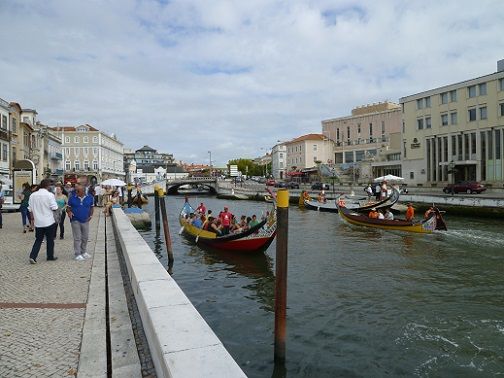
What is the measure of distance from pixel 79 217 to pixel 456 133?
50.5 metres

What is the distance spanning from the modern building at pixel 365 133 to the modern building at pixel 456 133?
13285 millimetres

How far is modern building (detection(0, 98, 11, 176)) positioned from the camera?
1490 inches

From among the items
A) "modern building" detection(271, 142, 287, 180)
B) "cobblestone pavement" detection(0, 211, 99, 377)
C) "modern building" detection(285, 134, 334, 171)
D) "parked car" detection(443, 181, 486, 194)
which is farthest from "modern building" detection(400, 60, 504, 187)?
"modern building" detection(271, 142, 287, 180)

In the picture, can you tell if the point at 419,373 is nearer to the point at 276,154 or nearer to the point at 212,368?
the point at 212,368

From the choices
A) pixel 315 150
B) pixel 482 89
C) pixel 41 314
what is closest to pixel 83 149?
pixel 315 150

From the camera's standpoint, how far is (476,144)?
47.6 metres

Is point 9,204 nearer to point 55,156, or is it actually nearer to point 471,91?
point 471,91

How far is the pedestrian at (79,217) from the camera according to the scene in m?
9.65

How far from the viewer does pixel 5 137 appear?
38.5 meters

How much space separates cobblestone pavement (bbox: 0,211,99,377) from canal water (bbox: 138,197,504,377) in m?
3.03

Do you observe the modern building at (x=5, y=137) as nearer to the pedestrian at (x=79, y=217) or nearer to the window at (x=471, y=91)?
the pedestrian at (x=79, y=217)

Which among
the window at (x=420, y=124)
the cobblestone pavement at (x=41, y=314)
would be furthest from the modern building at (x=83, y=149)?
the cobblestone pavement at (x=41, y=314)

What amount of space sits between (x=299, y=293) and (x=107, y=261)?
5152 mm

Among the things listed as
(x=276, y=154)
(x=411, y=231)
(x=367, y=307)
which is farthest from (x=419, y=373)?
(x=276, y=154)
